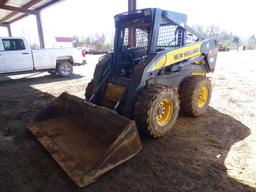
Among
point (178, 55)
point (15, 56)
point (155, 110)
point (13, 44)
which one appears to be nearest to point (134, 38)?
point (178, 55)

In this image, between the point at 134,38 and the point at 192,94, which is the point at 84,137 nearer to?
the point at 192,94

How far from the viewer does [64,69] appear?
10688 mm

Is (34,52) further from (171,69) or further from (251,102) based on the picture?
(251,102)

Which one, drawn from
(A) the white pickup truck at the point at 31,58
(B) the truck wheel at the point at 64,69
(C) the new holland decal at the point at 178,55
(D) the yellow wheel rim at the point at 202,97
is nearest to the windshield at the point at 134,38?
(C) the new holland decal at the point at 178,55

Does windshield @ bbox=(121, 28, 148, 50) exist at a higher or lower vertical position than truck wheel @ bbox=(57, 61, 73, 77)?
higher

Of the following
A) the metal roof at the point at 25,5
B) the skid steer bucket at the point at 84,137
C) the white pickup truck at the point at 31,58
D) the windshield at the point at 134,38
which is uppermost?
the metal roof at the point at 25,5

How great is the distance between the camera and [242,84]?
789cm

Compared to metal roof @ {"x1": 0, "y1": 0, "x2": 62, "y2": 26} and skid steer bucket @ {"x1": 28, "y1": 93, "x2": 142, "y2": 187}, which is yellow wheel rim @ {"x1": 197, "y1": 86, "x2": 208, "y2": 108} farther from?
metal roof @ {"x1": 0, "y1": 0, "x2": 62, "y2": 26}

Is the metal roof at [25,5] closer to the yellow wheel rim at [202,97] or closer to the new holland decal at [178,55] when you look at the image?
the new holland decal at [178,55]

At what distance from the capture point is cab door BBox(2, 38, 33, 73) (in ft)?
29.2

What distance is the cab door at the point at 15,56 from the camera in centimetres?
889

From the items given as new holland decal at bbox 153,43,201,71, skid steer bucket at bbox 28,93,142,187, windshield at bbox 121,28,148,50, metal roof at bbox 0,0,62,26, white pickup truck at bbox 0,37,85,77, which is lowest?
skid steer bucket at bbox 28,93,142,187

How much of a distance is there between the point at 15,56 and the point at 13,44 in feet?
1.74

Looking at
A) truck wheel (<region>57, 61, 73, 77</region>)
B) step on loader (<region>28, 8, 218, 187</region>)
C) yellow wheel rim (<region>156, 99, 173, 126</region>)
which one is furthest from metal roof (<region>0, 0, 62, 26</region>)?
yellow wheel rim (<region>156, 99, 173, 126</region>)
